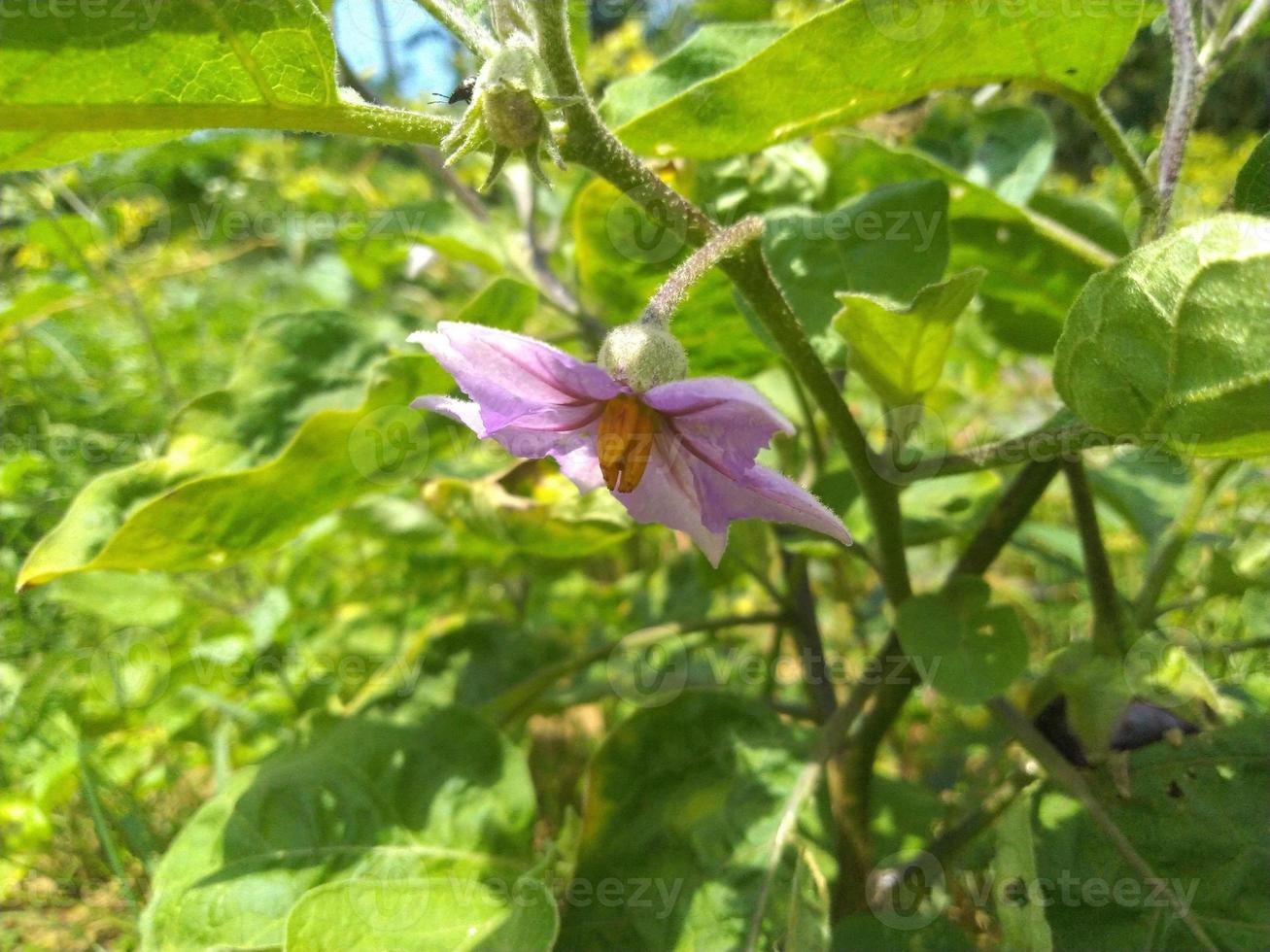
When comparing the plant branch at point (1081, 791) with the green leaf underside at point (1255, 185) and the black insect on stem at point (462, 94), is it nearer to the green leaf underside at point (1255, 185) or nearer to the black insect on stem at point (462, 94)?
the green leaf underside at point (1255, 185)

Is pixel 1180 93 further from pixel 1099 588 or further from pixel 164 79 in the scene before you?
pixel 164 79

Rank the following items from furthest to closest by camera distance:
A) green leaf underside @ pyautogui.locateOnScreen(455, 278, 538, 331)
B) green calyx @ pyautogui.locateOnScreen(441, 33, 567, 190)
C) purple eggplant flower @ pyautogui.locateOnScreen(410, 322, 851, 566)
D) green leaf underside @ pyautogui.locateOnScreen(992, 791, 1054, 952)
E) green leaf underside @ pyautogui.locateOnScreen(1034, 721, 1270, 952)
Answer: green leaf underside @ pyautogui.locateOnScreen(455, 278, 538, 331) → green leaf underside @ pyautogui.locateOnScreen(1034, 721, 1270, 952) → green leaf underside @ pyautogui.locateOnScreen(992, 791, 1054, 952) → purple eggplant flower @ pyautogui.locateOnScreen(410, 322, 851, 566) → green calyx @ pyautogui.locateOnScreen(441, 33, 567, 190)

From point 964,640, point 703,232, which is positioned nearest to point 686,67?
point 703,232

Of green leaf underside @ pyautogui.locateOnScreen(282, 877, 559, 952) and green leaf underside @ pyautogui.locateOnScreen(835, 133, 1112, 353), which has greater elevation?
green leaf underside @ pyautogui.locateOnScreen(835, 133, 1112, 353)

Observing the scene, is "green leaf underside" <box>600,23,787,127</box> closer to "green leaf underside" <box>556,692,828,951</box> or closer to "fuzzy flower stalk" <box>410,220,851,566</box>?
"fuzzy flower stalk" <box>410,220,851,566</box>

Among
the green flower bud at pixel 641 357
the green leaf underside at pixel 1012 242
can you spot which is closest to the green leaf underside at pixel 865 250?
the green leaf underside at pixel 1012 242

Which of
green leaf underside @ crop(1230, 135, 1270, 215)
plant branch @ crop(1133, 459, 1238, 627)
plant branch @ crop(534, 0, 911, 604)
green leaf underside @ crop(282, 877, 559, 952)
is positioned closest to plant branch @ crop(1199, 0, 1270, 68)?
green leaf underside @ crop(1230, 135, 1270, 215)
